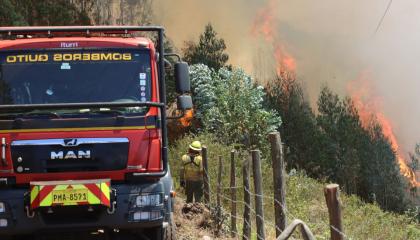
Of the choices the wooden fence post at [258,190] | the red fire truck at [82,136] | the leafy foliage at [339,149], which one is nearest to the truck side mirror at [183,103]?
the red fire truck at [82,136]

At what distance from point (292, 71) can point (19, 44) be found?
6310cm

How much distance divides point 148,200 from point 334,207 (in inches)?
104

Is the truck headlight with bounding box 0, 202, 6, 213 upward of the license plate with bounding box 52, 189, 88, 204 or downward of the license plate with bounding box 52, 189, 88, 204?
downward

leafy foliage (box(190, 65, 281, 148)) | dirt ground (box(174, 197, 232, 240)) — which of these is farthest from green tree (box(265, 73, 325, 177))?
dirt ground (box(174, 197, 232, 240))

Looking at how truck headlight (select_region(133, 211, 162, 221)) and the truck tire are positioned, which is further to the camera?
the truck tire

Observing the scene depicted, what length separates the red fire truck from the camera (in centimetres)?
579

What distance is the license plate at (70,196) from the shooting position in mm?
5727

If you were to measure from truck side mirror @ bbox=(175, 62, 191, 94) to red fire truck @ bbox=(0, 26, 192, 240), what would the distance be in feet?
0.04

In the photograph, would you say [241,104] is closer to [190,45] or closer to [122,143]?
[190,45]

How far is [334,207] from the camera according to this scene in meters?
3.76

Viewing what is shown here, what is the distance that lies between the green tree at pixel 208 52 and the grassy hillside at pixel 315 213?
2376 cm

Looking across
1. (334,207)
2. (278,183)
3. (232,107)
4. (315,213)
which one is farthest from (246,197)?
(232,107)

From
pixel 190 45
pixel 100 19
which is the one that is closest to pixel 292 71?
pixel 190 45

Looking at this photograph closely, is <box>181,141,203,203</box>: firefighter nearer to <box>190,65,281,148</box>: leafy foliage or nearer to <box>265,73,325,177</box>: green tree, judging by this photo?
<box>190,65,281,148</box>: leafy foliage
